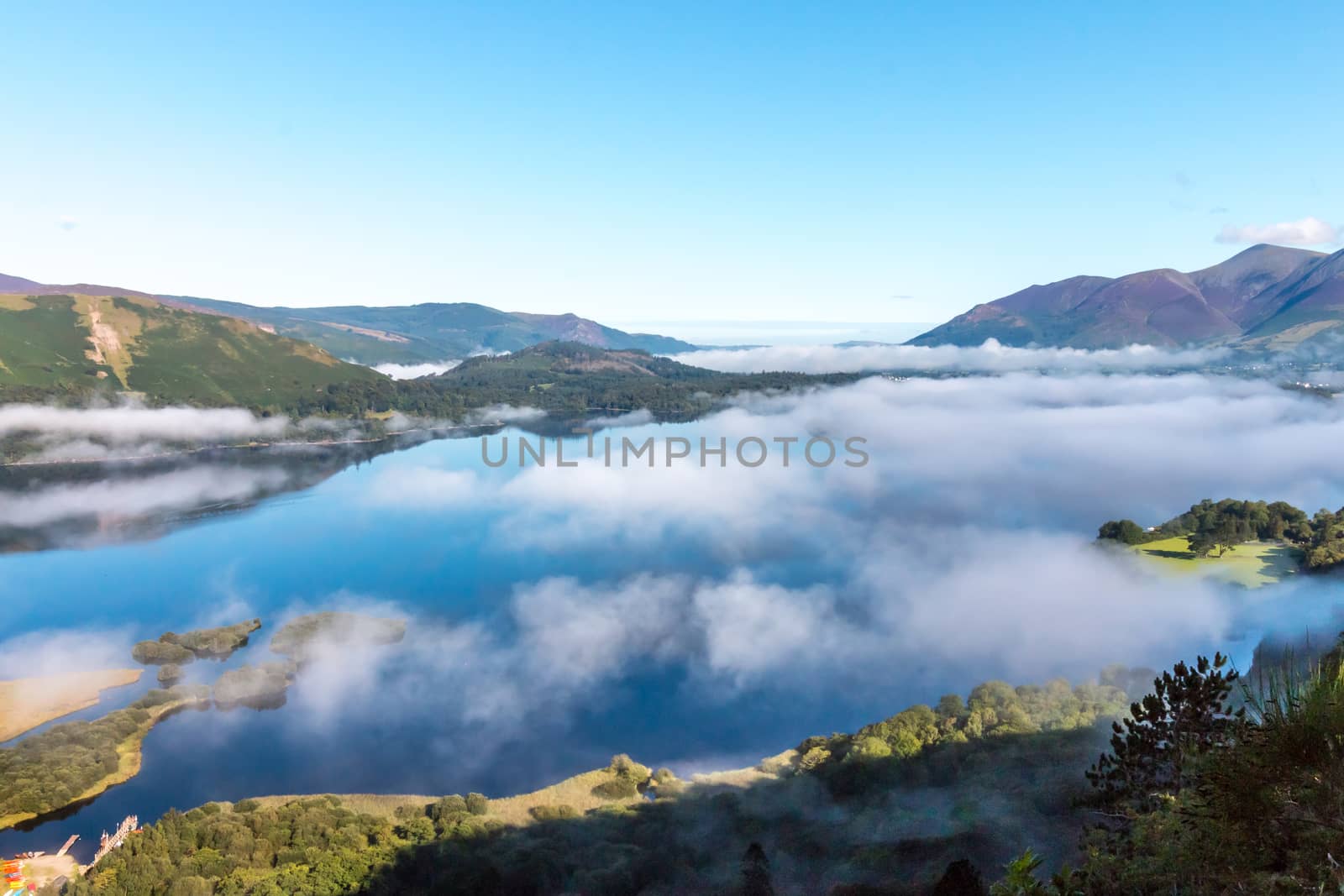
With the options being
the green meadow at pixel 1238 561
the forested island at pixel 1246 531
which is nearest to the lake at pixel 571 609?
the green meadow at pixel 1238 561

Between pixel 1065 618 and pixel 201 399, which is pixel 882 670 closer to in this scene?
pixel 1065 618

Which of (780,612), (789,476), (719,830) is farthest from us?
(789,476)

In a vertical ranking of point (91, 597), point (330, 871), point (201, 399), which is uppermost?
point (201, 399)

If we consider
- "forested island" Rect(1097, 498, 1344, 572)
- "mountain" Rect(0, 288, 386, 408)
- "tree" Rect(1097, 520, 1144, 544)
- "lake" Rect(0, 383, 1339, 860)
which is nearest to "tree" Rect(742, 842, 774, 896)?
"lake" Rect(0, 383, 1339, 860)

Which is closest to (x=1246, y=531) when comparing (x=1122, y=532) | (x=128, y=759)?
(x=1122, y=532)

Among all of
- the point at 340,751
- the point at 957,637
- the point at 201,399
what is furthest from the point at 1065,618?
the point at 201,399

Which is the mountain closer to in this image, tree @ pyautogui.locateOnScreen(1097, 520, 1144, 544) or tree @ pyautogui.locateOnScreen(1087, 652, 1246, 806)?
tree @ pyautogui.locateOnScreen(1097, 520, 1144, 544)
